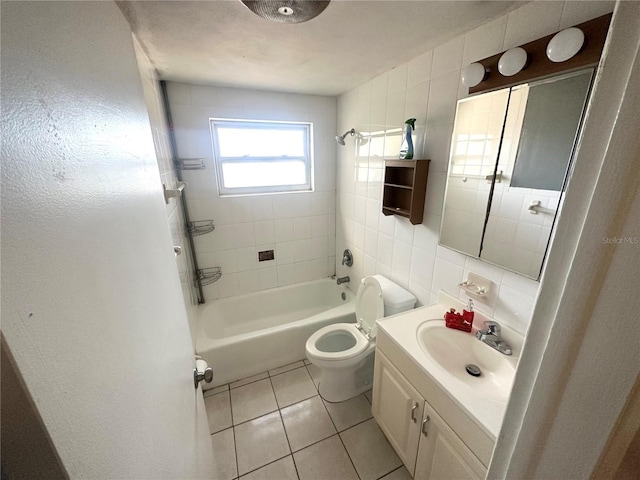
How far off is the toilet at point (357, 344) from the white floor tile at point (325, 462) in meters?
0.30

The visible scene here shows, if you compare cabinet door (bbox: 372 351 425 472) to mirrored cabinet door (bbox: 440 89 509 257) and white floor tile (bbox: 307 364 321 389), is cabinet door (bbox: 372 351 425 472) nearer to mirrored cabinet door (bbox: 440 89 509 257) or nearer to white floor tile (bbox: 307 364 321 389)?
white floor tile (bbox: 307 364 321 389)

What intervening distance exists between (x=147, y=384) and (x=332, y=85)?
81.5 inches

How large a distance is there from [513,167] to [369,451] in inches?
65.6

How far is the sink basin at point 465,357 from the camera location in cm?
104

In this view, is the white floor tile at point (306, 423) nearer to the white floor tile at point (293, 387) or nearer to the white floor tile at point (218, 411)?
the white floor tile at point (293, 387)


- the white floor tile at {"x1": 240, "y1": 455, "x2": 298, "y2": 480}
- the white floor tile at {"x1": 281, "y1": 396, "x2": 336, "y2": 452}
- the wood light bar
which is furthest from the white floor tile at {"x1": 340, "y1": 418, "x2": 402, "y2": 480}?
the wood light bar

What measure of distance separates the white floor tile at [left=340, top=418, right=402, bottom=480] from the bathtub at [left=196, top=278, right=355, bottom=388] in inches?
28.2

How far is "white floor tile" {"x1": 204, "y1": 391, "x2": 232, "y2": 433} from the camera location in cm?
162

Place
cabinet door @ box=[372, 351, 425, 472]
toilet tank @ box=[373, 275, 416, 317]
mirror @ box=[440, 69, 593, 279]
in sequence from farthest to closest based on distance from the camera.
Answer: toilet tank @ box=[373, 275, 416, 317] → cabinet door @ box=[372, 351, 425, 472] → mirror @ box=[440, 69, 593, 279]

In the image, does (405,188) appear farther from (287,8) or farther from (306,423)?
(306,423)

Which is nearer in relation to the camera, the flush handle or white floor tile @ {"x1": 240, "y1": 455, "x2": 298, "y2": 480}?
the flush handle

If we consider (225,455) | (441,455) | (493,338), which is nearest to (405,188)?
(493,338)

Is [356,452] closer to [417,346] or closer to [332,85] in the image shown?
[417,346]

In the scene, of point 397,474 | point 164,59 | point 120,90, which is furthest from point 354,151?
point 397,474
